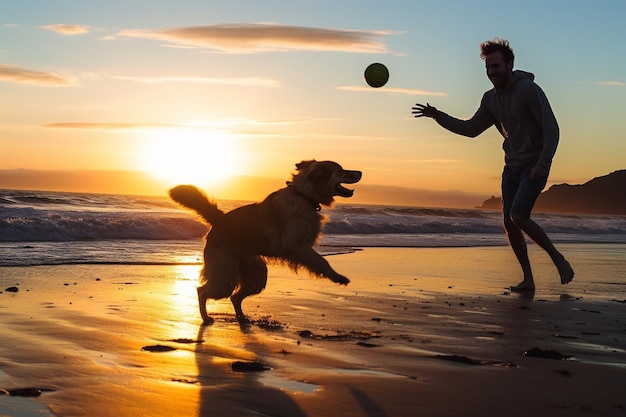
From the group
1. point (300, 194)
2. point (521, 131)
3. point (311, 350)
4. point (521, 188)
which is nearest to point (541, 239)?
point (521, 188)

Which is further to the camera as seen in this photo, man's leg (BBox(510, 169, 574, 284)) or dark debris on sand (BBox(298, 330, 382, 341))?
man's leg (BBox(510, 169, 574, 284))

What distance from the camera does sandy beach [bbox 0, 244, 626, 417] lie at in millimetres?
3412

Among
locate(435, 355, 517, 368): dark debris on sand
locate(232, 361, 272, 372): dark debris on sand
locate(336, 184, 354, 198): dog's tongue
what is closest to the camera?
locate(232, 361, 272, 372): dark debris on sand

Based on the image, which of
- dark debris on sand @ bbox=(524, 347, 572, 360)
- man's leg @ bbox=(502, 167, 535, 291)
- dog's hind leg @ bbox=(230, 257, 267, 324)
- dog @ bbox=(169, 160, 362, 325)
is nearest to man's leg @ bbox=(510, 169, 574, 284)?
man's leg @ bbox=(502, 167, 535, 291)

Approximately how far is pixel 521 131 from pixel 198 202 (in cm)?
374

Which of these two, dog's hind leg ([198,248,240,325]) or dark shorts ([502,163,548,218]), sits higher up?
dark shorts ([502,163,548,218])

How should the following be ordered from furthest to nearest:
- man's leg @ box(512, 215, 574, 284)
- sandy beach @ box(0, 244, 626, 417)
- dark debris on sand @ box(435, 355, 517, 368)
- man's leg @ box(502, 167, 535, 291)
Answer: man's leg @ box(502, 167, 535, 291) → man's leg @ box(512, 215, 574, 284) → dark debris on sand @ box(435, 355, 517, 368) → sandy beach @ box(0, 244, 626, 417)

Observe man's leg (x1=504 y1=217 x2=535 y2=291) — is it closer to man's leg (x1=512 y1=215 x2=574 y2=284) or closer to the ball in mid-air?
man's leg (x1=512 y1=215 x2=574 y2=284)

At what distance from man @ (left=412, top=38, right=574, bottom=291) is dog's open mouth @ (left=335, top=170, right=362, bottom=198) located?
1.55 m

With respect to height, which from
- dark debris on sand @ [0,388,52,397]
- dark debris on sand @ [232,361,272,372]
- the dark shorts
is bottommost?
dark debris on sand @ [0,388,52,397]

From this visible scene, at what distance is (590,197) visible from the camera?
427 feet

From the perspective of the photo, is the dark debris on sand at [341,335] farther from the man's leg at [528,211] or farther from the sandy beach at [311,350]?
the man's leg at [528,211]

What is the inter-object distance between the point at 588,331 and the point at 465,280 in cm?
419

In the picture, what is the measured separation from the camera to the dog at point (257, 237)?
6.58m
